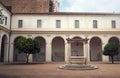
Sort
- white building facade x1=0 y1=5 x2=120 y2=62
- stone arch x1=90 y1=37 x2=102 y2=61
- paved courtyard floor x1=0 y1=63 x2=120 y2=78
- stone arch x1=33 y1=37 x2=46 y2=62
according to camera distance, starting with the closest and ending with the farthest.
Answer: paved courtyard floor x1=0 y1=63 x2=120 y2=78
white building facade x1=0 y1=5 x2=120 y2=62
stone arch x1=33 y1=37 x2=46 y2=62
stone arch x1=90 y1=37 x2=102 y2=61

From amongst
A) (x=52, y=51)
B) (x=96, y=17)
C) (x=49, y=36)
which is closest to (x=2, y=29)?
(x=49, y=36)

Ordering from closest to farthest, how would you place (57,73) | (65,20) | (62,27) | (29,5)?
Result: (57,73) < (62,27) < (65,20) < (29,5)

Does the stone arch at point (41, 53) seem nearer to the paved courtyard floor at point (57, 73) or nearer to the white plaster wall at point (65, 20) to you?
the white plaster wall at point (65, 20)

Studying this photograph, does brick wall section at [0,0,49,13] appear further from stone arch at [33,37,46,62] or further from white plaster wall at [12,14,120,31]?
stone arch at [33,37,46,62]

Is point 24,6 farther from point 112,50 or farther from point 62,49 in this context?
point 112,50

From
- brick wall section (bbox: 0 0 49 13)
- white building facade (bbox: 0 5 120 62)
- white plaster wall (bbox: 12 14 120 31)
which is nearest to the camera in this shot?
white building facade (bbox: 0 5 120 62)

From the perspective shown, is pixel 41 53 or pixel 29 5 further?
pixel 29 5

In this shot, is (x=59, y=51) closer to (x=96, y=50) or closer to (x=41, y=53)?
(x=41, y=53)

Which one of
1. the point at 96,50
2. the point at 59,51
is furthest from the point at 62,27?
the point at 96,50

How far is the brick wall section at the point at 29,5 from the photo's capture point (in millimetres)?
39188

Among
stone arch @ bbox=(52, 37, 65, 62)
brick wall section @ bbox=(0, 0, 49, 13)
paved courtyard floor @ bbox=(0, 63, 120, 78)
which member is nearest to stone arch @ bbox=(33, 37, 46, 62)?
stone arch @ bbox=(52, 37, 65, 62)

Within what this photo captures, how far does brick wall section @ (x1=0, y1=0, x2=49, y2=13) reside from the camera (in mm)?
39188

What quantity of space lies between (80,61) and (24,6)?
71.2 ft

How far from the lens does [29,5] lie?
39.6m
